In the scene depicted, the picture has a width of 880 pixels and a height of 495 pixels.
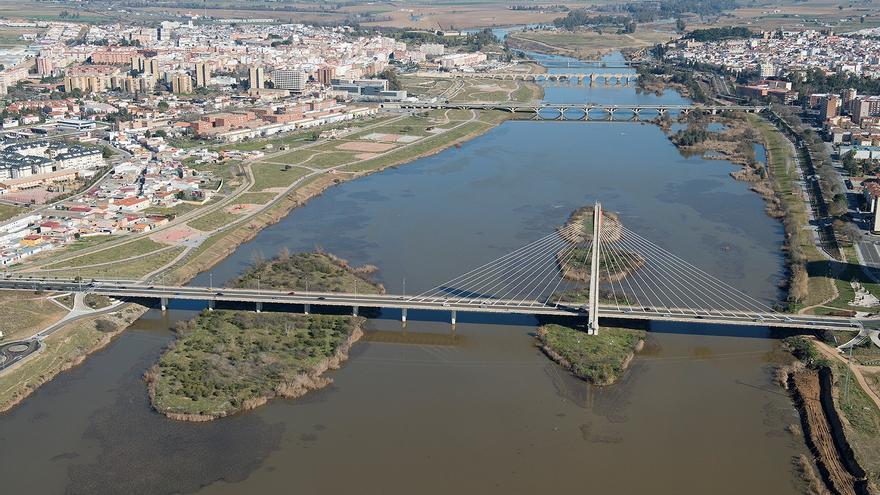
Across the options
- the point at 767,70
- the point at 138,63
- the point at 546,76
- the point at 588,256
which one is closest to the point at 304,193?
the point at 588,256

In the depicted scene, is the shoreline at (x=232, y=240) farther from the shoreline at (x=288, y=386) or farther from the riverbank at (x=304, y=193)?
the shoreline at (x=288, y=386)

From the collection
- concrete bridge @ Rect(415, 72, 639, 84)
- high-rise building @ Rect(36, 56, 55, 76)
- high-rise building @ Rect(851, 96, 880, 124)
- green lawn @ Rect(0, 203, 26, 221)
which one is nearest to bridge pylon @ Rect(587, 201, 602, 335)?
green lawn @ Rect(0, 203, 26, 221)

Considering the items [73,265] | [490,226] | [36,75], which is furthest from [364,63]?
[73,265]

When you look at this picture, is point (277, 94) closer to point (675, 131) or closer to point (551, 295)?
point (675, 131)

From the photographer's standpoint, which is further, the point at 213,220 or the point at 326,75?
the point at 326,75

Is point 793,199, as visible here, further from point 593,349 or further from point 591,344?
point 593,349

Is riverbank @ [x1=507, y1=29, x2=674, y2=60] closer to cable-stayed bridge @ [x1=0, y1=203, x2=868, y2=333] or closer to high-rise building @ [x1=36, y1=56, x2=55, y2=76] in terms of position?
high-rise building @ [x1=36, y1=56, x2=55, y2=76]
